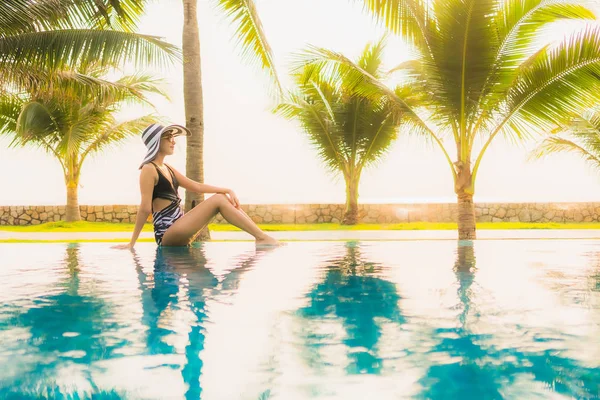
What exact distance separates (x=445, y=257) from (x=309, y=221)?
16329 millimetres

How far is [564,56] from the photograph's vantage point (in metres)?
9.41

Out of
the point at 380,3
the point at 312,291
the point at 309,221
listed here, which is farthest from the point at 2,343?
the point at 309,221

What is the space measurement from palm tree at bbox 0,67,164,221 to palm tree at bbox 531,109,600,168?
12.0 meters

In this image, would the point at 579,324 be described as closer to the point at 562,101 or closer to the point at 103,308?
the point at 103,308

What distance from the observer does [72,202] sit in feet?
68.3

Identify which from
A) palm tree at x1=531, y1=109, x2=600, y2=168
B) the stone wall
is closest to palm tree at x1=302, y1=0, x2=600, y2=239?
palm tree at x1=531, y1=109, x2=600, y2=168

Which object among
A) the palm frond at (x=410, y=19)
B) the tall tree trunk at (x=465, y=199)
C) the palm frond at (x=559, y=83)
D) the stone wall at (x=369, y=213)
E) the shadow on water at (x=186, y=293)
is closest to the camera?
the shadow on water at (x=186, y=293)

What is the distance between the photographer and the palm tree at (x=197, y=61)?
388 inches

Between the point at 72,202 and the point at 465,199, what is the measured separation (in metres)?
14.7

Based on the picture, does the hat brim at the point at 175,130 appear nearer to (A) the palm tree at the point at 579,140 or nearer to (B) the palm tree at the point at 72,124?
(B) the palm tree at the point at 72,124

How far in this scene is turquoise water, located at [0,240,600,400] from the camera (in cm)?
161

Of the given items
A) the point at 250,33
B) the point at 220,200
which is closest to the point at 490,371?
the point at 220,200

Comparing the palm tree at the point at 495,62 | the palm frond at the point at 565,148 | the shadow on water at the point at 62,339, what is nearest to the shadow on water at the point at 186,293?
the shadow on water at the point at 62,339

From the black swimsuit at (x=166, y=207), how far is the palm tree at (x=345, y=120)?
1256 centimetres
